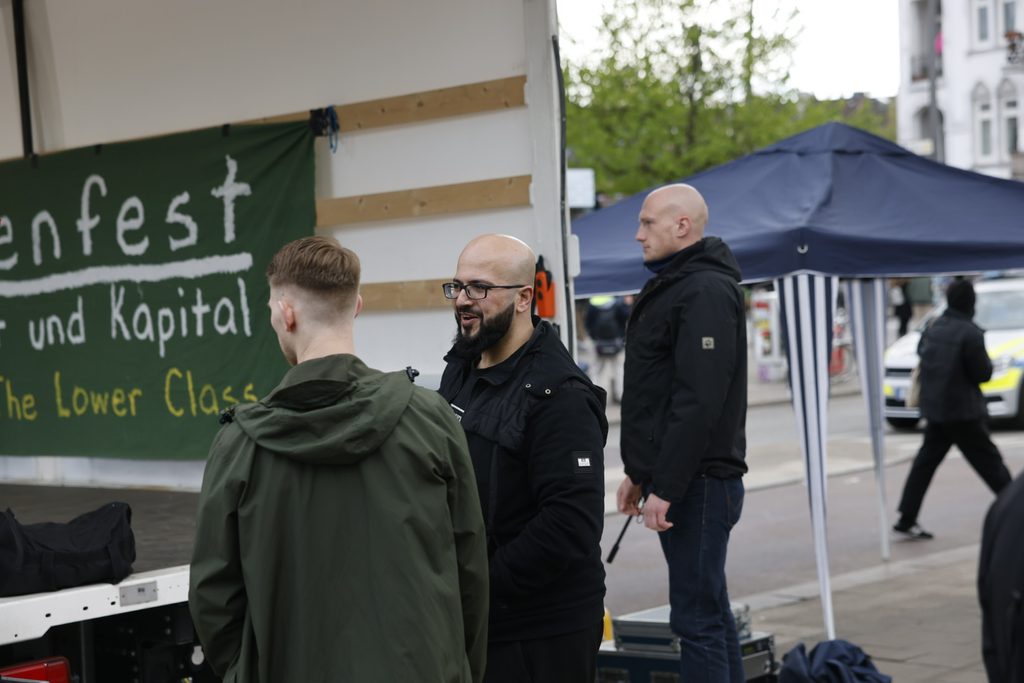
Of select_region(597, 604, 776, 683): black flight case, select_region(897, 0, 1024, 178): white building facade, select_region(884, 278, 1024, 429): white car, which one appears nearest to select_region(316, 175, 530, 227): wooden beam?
select_region(597, 604, 776, 683): black flight case

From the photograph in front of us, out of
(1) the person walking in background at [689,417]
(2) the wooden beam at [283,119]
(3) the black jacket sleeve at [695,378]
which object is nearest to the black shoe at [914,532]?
(1) the person walking in background at [689,417]

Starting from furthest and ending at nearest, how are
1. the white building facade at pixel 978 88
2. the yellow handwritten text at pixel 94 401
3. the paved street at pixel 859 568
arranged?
1. the white building facade at pixel 978 88
2. the paved street at pixel 859 568
3. the yellow handwritten text at pixel 94 401

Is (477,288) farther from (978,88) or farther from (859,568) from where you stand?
(978,88)

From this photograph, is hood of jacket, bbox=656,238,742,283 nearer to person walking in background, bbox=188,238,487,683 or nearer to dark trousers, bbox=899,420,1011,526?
person walking in background, bbox=188,238,487,683

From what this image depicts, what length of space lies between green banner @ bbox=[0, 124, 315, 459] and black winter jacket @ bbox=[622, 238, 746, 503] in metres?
1.64

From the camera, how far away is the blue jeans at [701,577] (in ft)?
16.7

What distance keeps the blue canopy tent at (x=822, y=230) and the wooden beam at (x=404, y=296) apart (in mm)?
2219

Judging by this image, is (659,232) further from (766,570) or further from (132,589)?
(766,570)

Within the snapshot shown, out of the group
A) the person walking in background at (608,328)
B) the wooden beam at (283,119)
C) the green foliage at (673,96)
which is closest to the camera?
the wooden beam at (283,119)

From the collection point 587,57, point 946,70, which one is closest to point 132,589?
point 587,57

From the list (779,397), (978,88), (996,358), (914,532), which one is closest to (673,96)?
(779,397)

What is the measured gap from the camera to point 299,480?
2896mm

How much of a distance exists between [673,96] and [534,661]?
2429cm

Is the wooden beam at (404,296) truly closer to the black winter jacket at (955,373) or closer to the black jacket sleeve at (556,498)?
the black jacket sleeve at (556,498)
